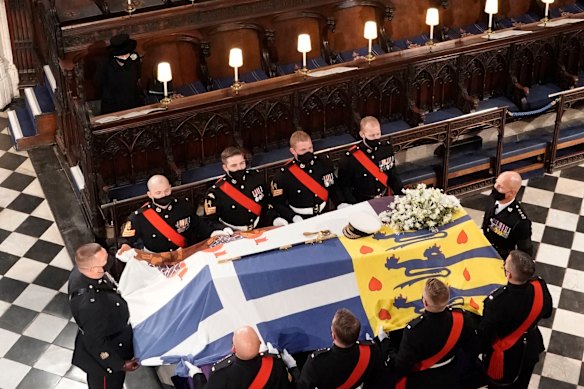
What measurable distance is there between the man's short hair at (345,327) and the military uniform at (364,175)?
2.32 metres

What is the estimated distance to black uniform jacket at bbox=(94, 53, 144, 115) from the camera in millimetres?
8914

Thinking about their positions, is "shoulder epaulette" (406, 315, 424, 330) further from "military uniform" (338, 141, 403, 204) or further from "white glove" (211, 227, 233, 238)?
"military uniform" (338, 141, 403, 204)

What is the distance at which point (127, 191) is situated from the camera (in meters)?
8.80

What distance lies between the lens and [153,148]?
881cm

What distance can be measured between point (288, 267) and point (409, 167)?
293 cm

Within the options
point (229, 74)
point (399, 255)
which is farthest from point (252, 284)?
point (229, 74)

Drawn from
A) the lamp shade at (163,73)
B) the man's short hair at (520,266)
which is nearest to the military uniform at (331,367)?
the man's short hair at (520,266)

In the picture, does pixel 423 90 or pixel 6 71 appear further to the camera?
pixel 6 71

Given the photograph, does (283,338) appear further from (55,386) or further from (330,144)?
(330,144)

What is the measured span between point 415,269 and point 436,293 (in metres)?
0.74

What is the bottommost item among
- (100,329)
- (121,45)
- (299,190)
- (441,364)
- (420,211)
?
(441,364)

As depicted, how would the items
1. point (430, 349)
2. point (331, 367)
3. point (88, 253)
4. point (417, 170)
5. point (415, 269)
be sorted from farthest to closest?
point (417, 170) < point (415, 269) < point (88, 253) < point (430, 349) < point (331, 367)

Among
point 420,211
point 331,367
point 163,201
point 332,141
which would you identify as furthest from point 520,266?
point 332,141

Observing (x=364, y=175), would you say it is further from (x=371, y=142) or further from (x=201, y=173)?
(x=201, y=173)
